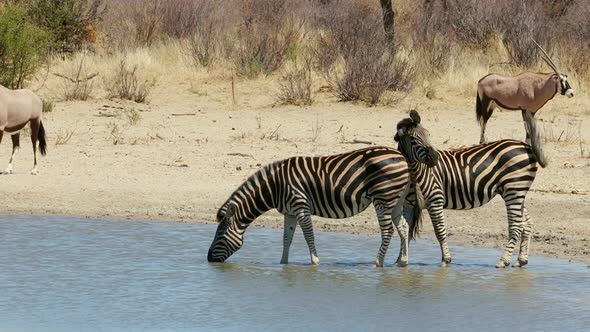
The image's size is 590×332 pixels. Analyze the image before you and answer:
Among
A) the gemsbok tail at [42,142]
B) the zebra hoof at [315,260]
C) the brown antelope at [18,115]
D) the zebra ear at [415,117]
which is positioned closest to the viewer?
the zebra ear at [415,117]

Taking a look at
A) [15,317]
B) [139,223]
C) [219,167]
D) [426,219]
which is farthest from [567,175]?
[15,317]

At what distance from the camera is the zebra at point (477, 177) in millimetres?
8930

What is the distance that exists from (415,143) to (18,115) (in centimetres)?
624

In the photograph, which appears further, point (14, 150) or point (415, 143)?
point (14, 150)

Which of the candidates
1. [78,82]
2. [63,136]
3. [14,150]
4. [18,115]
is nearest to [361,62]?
[78,82]

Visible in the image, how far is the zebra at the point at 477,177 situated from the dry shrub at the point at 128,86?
9.34m

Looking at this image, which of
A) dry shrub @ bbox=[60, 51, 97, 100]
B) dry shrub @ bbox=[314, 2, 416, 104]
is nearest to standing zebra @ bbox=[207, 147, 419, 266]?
dry shrub @ bbox=[314, 2, 416, 104]

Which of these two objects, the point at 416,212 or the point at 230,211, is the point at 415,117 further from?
the point at 230,211

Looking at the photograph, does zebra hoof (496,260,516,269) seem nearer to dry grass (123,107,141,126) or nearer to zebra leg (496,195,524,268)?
zebra leg (496,195,524,268)

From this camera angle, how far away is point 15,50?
17.8 m

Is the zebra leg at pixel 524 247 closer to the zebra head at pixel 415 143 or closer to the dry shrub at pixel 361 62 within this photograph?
the zebra head at pixel 415 143

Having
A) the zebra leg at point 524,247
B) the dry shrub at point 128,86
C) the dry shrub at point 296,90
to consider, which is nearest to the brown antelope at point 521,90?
the dry shrub at point 296,90

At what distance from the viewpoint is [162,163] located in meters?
13.8

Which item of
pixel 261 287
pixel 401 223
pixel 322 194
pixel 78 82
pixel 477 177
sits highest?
pixel 78 82
